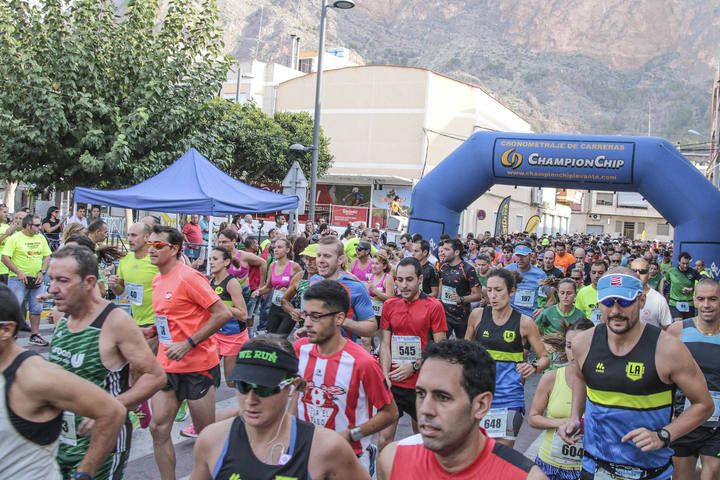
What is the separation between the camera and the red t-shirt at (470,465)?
2.41 meters

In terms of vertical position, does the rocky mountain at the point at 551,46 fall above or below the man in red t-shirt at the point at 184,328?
above

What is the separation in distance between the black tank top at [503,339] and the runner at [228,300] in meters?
2.15

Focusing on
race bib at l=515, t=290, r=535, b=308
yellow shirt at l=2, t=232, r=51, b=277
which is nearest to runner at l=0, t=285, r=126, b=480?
race bib at l=515, t=290, r=535, b=308

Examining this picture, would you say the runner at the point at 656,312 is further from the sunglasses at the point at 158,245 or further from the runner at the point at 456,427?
the runner at the point at 456,427

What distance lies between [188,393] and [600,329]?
9.58 feet

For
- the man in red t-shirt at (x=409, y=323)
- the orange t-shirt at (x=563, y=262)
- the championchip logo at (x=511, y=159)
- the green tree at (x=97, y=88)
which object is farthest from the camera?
the championchip logo at (x=511, y=159)

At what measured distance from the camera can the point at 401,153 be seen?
43969 millimetres

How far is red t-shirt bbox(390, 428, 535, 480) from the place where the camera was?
2414 millimetres

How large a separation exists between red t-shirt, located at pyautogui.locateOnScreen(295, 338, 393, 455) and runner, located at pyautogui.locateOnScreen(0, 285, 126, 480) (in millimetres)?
1376

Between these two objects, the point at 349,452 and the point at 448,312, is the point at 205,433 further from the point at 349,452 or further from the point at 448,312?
the point at 448,312

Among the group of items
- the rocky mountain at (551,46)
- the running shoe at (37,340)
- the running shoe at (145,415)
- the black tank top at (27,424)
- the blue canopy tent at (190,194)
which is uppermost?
the rocky mountain at (551,46)

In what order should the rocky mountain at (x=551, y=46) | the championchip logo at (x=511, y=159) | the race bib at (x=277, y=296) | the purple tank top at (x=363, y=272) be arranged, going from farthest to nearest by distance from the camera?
the rocky mountain at (x=551, y=46)
the championchip logo at (x=511, y=159)
the purple tank top at (x=363, y=272)
the race bib at (x=277, y=296)

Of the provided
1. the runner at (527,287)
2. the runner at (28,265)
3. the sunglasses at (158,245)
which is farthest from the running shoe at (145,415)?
the runner at (527,287)

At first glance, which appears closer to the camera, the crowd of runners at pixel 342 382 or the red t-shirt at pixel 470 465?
the red t-shirt at pixel 470 465
